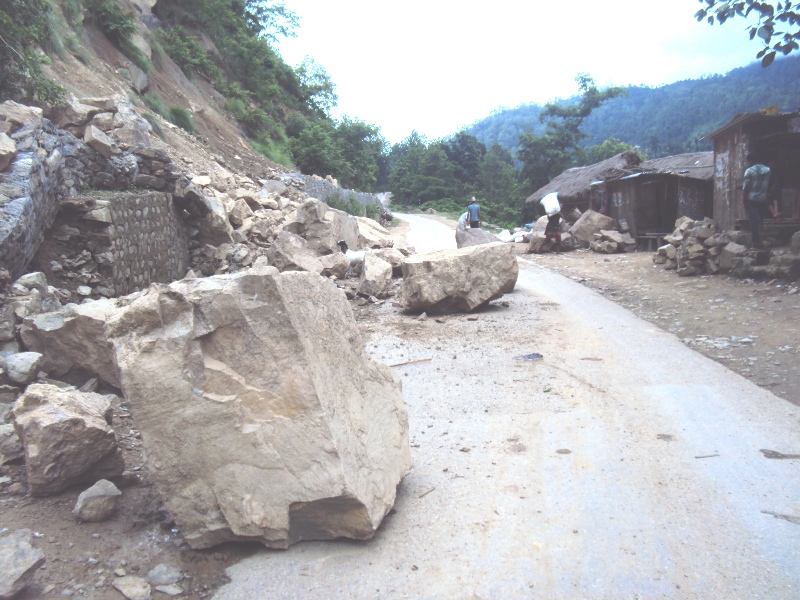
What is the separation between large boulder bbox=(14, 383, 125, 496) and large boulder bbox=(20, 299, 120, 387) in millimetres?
1155

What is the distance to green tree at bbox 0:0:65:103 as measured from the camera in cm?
723

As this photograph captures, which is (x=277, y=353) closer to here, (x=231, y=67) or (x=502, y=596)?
(x=502, y=596)

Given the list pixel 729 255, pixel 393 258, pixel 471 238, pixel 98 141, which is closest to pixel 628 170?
pixel 471 238

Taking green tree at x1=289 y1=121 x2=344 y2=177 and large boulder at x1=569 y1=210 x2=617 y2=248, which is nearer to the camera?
large boulder at x1=569 y1=210 x2=617 y2=248

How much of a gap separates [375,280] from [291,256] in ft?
5.16

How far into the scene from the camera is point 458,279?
8.30 metres

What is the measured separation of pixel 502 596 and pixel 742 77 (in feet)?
176

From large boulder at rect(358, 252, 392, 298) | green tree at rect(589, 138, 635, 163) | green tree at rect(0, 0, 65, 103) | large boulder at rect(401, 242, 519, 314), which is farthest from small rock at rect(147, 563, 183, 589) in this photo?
green tree at rect(589, 138, 635, 163)

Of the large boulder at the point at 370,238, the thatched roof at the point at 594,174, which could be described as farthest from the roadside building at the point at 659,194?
the large boulder at the point at 370,238

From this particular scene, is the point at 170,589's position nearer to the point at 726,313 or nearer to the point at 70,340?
the point at 70,340

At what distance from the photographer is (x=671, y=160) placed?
21.1m

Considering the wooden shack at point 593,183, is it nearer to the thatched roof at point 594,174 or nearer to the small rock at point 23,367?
the thatched roof at point 594,174

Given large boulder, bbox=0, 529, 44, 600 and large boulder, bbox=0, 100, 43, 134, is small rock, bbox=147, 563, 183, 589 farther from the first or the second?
large boulder, bbox=0, 100, 43, 134

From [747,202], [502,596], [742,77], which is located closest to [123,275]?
[502,596]
